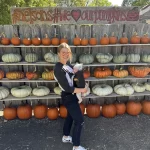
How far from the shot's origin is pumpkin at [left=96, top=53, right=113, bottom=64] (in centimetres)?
583

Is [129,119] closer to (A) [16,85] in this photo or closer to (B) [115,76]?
(B) [115,76]

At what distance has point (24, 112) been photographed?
609 cm

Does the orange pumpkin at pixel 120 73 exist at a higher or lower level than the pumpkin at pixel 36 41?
lower

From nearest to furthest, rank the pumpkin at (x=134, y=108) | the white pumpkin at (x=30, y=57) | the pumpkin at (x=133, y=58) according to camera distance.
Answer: the white pumpkin at (x=30, y=57)
the pumpkin at (x=133, y=58)
the pumpkin at (x=134, y=108)

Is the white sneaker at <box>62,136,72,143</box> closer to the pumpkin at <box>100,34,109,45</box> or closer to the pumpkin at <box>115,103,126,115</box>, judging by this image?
the pumpkin at <box>115,103,126,115</box>

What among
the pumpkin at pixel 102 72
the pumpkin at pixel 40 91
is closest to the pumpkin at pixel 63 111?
the pumpkin at pixel 40 91

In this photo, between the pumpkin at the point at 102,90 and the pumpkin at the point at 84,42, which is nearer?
the pumpkin at the point at 84,42

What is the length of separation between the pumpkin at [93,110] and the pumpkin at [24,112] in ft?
5.86

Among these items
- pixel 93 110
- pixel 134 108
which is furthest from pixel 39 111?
pixel 134 108

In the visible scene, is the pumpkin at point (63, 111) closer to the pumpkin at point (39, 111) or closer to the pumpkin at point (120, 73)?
the pumpkin at point (39, 111)

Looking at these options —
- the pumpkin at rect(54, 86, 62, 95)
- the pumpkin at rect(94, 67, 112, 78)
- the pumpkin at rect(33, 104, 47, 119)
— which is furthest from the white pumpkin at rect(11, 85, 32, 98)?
the pumpkin at rect(94, 67, 112, 78)

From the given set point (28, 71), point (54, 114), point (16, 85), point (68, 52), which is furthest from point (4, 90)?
point (68, 52)

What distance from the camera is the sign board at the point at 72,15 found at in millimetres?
5875

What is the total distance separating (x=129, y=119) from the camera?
6176 millimetres
